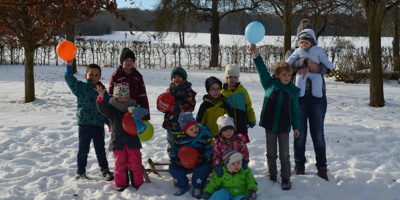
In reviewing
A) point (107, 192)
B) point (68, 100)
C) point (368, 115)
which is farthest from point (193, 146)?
point (68, 100)

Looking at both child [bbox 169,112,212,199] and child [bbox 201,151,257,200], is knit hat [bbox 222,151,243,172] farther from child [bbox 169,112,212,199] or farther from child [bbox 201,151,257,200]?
child [bbox 169,112,212,199]

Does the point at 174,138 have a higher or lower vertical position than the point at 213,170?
higher

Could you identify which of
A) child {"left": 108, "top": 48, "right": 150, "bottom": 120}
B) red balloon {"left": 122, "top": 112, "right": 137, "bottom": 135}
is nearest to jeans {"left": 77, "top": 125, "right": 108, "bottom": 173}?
child {"left": 108, "top": 48, "right": 150, "bottom": 120}

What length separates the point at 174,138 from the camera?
14.5 feet

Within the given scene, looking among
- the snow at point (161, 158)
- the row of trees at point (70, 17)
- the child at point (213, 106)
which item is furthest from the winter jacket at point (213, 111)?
the row of trees at point (70, 17)

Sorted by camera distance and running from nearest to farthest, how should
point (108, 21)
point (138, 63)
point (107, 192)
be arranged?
1. point (107, 192)
2. point (138, 63)
3. point (108, 21)

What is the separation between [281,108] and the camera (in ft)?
13.4

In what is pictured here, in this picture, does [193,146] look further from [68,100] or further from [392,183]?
[68,100]

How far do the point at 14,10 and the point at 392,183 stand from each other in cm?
998

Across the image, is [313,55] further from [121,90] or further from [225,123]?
[121,90]

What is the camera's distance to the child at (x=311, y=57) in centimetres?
423

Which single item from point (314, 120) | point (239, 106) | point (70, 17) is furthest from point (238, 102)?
point (70, 17)

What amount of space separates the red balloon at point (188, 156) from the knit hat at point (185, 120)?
238 millimetres

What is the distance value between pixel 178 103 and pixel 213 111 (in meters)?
0.46
